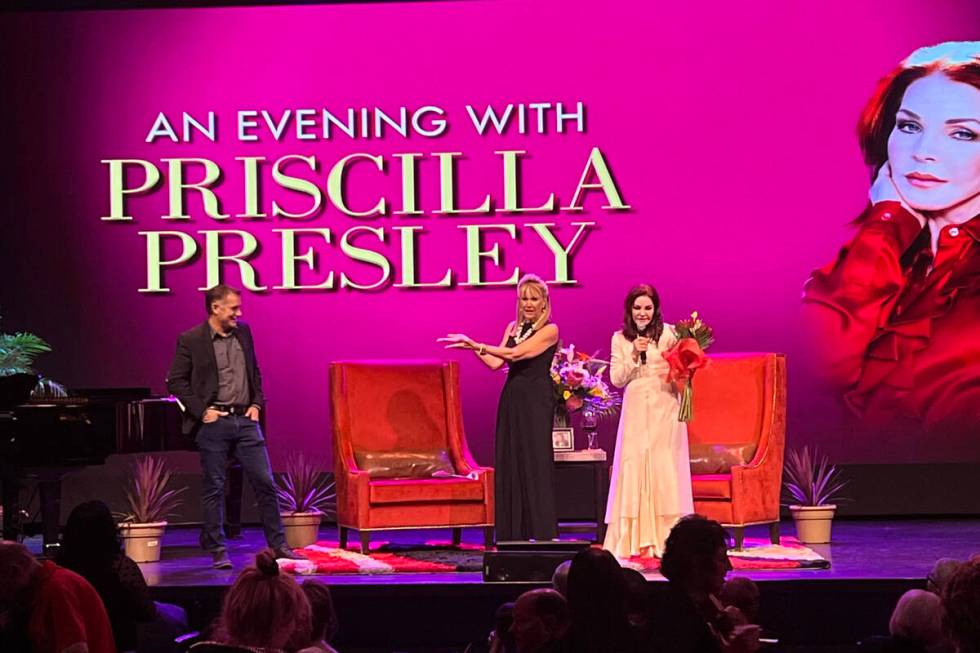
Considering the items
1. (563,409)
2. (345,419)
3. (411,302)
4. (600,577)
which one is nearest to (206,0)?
(411,302)

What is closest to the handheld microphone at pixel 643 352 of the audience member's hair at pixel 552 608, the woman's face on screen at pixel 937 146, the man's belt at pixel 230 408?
the man's belt at pixel 230 408

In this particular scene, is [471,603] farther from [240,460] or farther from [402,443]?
[402,443]

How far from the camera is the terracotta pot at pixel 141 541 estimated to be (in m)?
8.46

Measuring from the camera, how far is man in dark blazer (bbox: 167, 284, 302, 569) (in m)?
8.42

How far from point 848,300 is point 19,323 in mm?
5940

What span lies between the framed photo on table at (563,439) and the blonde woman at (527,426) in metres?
0.49

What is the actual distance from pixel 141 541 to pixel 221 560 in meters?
0.70

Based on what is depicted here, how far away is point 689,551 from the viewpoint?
388 cm

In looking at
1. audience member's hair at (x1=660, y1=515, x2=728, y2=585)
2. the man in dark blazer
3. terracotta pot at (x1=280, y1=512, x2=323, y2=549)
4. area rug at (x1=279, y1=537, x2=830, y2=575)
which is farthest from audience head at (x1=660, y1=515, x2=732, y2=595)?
terracotta pot at (x1=280, y1=512, x2=323, y2=549)

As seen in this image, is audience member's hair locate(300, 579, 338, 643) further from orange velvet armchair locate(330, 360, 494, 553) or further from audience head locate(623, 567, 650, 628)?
orange velvet armchair locate(330, 360, 494, 553)

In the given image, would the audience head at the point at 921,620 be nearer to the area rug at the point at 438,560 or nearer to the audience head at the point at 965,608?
the audience head at the point at 965,608

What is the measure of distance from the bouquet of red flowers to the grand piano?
3025 millimetres

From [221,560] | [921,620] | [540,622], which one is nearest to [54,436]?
[221,560]

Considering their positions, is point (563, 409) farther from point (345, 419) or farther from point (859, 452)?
point (859, 452)
